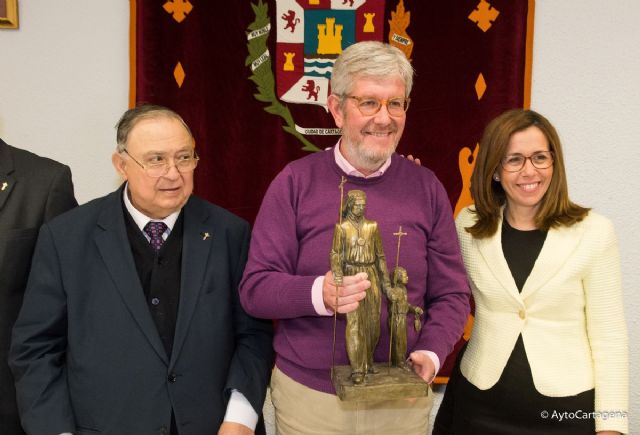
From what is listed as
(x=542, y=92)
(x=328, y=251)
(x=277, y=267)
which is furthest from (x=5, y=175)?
(x=542, y=92)

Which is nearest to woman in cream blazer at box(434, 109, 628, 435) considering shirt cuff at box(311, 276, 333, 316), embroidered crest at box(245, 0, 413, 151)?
shirt cuff at box(311, 276, 333, 316)

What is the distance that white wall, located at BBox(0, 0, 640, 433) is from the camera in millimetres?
2818

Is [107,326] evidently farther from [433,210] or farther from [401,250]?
[433,210]

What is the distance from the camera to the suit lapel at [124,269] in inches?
63.5

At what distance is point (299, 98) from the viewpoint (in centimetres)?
283

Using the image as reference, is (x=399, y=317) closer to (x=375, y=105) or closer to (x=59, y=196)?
(x=375, y=105)

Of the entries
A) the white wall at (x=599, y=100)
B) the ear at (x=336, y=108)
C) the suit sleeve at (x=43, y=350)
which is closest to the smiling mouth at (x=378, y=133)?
the ear at (x=336, y=108)

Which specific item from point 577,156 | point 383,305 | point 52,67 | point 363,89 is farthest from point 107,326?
point 577,156

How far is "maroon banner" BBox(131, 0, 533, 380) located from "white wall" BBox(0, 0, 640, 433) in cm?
18

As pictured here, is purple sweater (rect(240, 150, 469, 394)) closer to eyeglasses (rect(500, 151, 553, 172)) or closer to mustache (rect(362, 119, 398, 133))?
mustache (rect(362, 119, 398, 133))

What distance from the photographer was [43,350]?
1635 millimetres

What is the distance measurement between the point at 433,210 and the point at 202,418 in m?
0.96

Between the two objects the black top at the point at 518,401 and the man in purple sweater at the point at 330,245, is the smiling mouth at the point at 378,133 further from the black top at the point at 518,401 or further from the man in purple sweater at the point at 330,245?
the black top at the point at 518,401

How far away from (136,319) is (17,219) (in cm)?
60
